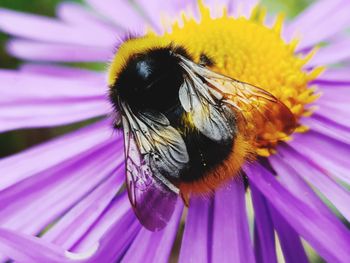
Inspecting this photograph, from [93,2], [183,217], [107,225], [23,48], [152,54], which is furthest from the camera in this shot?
[93,2]

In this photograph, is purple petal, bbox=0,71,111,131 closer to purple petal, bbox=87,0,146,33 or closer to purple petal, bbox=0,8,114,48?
purple petal, bbox=0,8,114,48

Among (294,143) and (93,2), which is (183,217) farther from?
(93,2)

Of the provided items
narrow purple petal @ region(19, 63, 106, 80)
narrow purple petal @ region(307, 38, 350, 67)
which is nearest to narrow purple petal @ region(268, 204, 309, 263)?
narrow purple petal @ region(307, 38, 350, 67)

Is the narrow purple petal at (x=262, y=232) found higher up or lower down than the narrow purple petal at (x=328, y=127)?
lower down

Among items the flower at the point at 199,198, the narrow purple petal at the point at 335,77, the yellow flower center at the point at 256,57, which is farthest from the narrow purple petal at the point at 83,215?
the narrow purple petal at the point at 335,77

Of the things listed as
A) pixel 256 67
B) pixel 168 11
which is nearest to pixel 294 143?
pixel 256 67

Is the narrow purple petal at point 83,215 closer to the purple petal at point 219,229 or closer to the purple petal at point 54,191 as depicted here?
the purple petal at point 54,191

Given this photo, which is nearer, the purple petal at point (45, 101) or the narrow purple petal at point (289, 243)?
the narrow purple petal at point (289, 243)
